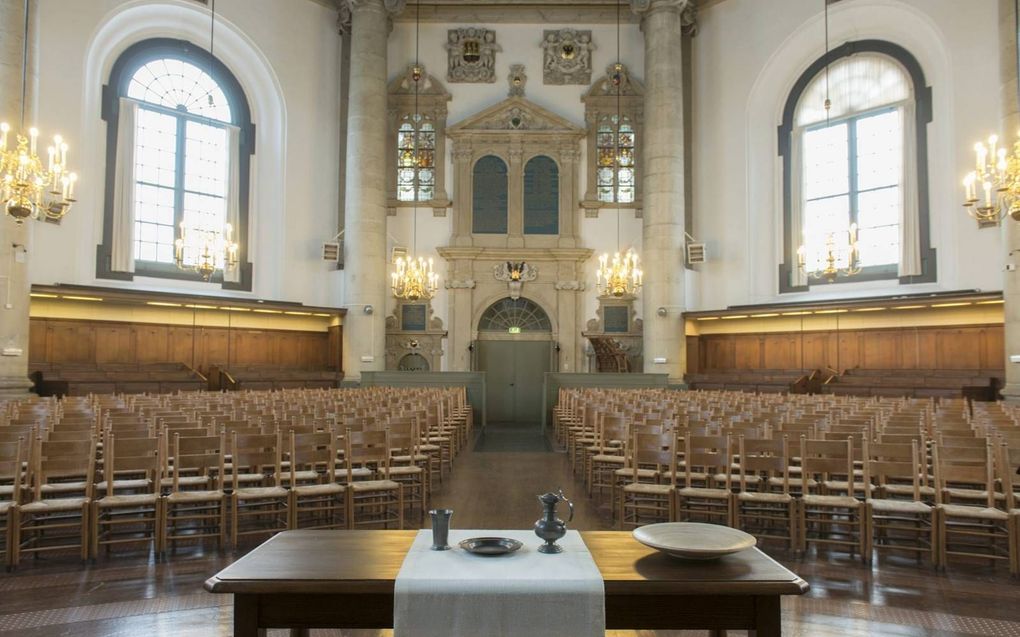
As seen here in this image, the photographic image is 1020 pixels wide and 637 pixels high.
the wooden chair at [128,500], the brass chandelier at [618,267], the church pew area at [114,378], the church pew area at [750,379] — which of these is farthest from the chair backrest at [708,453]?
the church pew area at [114,378]

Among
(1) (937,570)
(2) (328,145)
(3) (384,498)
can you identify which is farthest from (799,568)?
(2) (328,145)

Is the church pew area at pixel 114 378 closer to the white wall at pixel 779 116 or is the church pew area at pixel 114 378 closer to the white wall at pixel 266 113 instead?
the white wall at pixel 266 113

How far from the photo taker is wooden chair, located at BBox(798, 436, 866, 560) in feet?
18.7

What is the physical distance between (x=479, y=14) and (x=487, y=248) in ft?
28.2

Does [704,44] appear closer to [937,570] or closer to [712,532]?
[937,570]

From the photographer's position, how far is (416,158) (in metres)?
26.9

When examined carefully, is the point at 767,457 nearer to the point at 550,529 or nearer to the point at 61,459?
the point at 550,529

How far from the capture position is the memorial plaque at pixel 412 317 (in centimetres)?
2636

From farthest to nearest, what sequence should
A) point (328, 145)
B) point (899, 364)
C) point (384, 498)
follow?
point (328, 145) < point (899, 364) < point (384, 498)

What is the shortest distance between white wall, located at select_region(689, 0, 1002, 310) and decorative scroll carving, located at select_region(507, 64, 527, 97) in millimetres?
6256

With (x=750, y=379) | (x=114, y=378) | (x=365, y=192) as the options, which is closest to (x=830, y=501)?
(x=750, y=379)

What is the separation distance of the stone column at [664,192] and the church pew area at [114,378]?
46.6 feet

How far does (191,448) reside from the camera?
6.27 m

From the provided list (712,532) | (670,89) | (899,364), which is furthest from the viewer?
(670,89)
